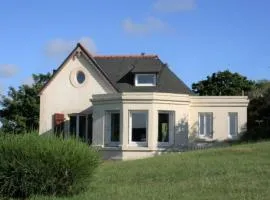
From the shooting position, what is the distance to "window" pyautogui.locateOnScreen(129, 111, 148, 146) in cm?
3238

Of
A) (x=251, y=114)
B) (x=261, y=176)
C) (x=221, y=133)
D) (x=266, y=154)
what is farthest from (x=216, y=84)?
(x=261, y=176)

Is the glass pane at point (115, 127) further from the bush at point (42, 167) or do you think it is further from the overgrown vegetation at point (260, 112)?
the bush at point (42, 167)

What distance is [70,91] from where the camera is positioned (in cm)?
3731

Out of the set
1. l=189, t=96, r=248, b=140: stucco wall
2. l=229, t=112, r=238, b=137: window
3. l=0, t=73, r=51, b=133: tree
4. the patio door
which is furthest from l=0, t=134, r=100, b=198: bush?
l=0, t=73, r=51, b=133: tree

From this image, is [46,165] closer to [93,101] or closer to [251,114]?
[93,101]

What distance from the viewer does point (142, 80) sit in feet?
122

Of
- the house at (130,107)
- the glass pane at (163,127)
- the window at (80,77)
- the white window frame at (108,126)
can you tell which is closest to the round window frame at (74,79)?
the house at (130,107)

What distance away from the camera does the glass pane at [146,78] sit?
1459 inches

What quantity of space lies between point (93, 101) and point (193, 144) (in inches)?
260

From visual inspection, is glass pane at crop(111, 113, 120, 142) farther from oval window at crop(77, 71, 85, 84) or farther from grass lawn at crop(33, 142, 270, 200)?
grass lawn at crop(33, 142, 270, 200)

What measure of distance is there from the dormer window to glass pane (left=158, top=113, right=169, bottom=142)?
4180mm

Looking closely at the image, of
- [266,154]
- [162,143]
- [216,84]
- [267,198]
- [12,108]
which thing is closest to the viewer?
[267,198]

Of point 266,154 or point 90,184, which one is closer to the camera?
point 90,184

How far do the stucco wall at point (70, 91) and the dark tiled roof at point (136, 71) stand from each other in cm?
122
